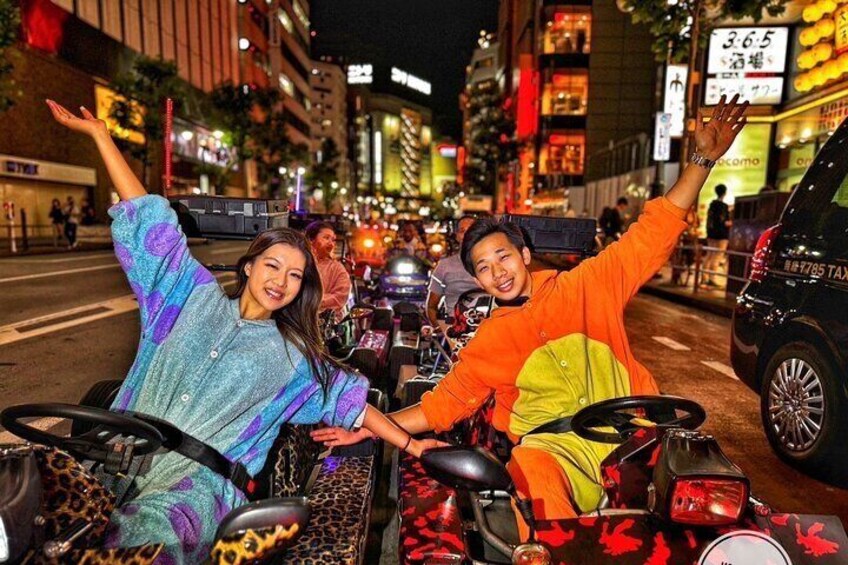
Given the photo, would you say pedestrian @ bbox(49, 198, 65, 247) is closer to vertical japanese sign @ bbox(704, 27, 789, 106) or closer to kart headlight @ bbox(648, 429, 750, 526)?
vertical japanese sign @ bbox(704, 27, 789, 106)

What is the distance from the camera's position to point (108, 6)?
32.3 metres

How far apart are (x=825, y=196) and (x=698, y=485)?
3.35 metres

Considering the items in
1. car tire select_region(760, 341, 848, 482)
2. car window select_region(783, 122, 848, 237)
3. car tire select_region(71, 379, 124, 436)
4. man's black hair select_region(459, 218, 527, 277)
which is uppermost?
car window select_region(783, 122, 848, 237)

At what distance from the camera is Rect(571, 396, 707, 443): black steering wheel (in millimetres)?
2020

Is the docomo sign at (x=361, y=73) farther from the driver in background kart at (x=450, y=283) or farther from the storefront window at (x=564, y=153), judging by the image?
Result: the driver in background kart at (x=450, y=283)

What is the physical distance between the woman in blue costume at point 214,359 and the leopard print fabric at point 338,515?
13.2 inches

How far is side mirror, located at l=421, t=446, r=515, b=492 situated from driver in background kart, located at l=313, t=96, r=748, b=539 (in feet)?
2.27

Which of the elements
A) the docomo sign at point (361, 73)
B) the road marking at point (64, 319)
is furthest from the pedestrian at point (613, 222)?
the docomo sign at point (361, 73)

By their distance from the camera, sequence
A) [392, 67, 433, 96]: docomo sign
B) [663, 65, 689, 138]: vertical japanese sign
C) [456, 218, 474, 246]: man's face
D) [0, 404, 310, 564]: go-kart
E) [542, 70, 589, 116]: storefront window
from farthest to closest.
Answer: [392, 67, 433, 96]: docomo sign, [542, 70, 589, 116]: storefront window, [663, 65, 689, 138]: vertical japanese sign, [456, 218, 474, 246]: man's face, [0, 404, 310, 564]: go-kart

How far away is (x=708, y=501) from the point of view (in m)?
1.60

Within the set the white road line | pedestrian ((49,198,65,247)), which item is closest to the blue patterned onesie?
the white road line

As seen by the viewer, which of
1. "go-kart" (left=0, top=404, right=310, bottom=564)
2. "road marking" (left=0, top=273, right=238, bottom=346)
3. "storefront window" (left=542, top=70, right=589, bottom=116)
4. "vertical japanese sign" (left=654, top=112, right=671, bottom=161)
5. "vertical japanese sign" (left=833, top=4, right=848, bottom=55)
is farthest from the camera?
"storefront window" (left=542, top=70, right=589, bottom=116)

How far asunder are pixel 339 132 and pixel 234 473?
123 metres

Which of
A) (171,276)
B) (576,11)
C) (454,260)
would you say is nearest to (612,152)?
(576,11)
